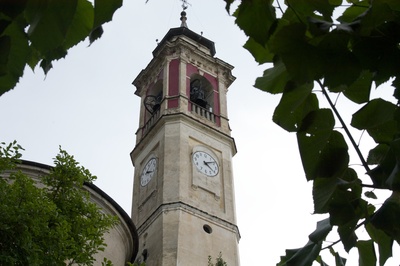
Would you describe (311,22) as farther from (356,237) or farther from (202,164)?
(202,164)

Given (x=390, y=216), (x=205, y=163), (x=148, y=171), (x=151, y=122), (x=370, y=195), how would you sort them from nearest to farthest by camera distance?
(x=390, y=216), (x=370, y=195), (x=205, y=163), (x=148, y=171), (x=151, y=122)

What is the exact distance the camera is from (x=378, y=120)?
177 cm

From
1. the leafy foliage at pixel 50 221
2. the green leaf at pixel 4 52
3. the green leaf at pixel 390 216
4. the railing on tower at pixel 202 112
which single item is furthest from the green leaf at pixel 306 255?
the railing on tower at pixel 202 112

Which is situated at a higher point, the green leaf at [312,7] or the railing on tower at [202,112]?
the railing on tower at [202,112]

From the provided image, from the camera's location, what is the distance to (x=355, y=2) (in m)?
1.79

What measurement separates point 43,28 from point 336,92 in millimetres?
952

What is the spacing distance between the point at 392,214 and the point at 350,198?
6.0 inches

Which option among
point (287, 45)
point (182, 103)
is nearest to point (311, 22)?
point (287, 45)

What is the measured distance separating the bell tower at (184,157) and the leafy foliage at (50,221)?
9.32m

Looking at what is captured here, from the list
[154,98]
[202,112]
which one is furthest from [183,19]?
[202,112]

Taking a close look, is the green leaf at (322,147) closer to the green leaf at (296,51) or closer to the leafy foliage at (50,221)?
the green leaf at (296,51)

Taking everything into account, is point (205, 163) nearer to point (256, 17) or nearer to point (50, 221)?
point (50, 221)

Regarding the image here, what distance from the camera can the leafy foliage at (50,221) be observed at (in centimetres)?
805

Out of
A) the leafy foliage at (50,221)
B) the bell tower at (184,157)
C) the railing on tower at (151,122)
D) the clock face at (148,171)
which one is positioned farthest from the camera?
the railing on tower at (151,122)
